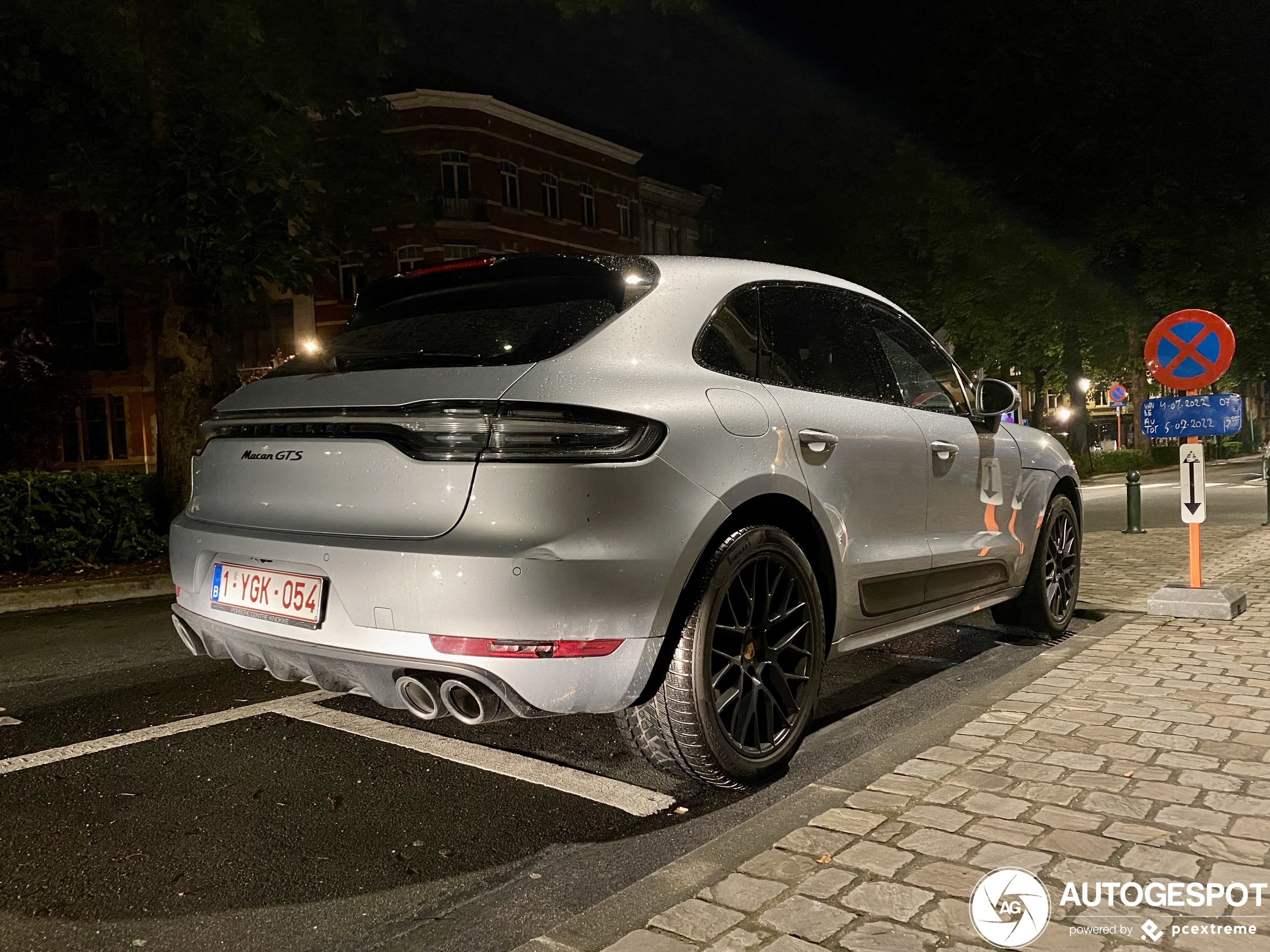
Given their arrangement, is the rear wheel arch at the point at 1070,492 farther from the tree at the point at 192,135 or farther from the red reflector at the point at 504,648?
the tree at the point at 192,135

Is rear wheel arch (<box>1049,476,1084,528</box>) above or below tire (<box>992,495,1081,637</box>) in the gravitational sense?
above

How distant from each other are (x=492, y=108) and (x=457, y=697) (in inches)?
1339

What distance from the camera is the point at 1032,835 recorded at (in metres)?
2.84

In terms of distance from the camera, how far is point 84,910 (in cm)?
259

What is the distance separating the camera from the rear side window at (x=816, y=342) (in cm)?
375

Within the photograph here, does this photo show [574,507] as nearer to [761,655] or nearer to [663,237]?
[761,655]

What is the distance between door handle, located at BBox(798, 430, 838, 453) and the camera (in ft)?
11.7

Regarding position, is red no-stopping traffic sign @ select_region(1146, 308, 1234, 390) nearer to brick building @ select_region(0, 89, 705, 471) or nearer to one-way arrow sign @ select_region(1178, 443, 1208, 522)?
one-way arrow sign @ select_region(1178, 443, 1208, 522)

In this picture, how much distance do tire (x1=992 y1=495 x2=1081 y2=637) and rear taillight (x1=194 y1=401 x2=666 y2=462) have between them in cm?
349

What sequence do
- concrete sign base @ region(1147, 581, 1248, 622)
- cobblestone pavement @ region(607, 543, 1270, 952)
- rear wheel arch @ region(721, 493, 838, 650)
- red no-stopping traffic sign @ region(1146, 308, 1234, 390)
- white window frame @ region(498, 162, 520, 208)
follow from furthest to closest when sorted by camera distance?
white window frame @ region(498, 162, 520, 208), red no-stopping traffic sign @ region(1146, 308, 1234, 390), concrete sign base @ region(1147, 581, 1248, 622), rear wheel arch @ region(721, 493, 838, 650), cobblestone pavement @ region(607, 543, 1270, 952)

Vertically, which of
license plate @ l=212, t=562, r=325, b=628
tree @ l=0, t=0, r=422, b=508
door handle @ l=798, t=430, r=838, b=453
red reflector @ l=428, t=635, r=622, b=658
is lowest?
red reflector @ l=428, t=635, r=622, b=658

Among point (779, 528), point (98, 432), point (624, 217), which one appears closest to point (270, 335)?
point (98, 432)

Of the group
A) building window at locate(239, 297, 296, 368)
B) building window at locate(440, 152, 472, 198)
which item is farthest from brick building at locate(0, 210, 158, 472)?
building window at locate(440, 152, 472, 198)

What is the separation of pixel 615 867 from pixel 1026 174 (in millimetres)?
23771
